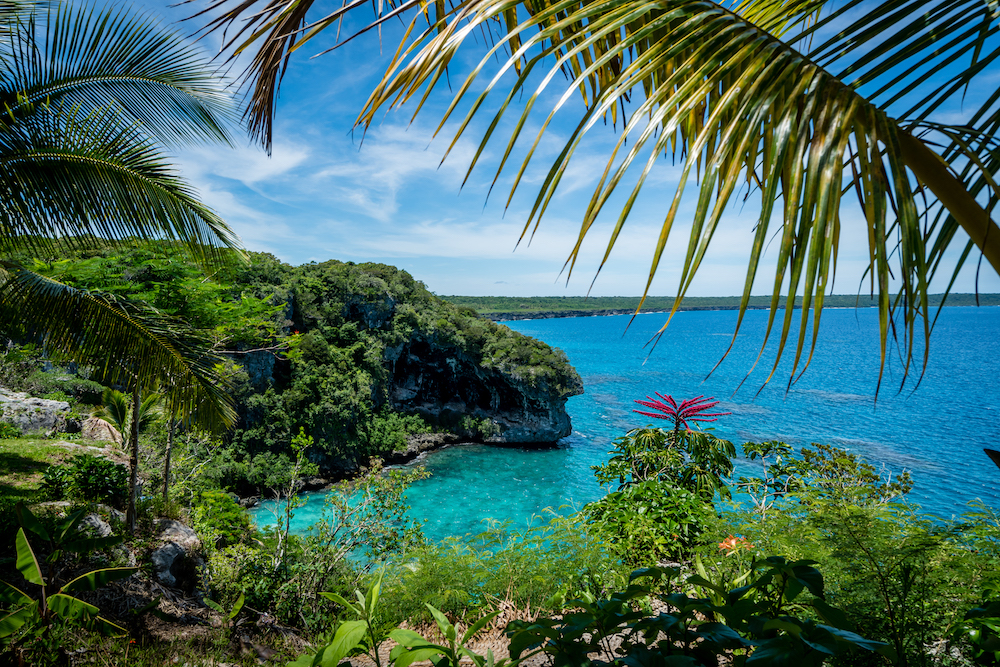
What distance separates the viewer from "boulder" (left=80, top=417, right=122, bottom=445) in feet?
31.7

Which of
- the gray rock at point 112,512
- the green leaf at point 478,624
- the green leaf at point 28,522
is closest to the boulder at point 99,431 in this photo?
the gray rock at point 112,512

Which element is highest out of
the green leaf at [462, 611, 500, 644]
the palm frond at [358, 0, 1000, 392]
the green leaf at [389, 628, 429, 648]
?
the palm frond at [358, 0, 1000, 392]

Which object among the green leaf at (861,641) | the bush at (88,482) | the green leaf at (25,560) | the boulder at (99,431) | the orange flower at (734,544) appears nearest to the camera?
the green leaf at (861,641)

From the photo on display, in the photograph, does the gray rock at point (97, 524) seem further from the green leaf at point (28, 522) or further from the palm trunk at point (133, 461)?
the green leaf at point (28, 522)

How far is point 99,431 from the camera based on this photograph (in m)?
9.93

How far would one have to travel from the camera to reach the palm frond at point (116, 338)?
3.55m

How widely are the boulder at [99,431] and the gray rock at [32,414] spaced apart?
0.41 meters

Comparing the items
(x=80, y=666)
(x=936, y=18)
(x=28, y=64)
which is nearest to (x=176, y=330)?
(x=28, y=64)

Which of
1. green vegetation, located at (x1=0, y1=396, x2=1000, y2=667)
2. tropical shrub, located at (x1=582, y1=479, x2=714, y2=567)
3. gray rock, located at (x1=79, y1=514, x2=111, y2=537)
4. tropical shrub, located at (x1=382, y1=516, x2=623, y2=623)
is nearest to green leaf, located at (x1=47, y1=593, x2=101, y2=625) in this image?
green vegetation, located at (x1=0, y1=396, x2=1000, y2=667)

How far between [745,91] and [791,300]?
0.46 meters

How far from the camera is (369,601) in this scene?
5.03 feet

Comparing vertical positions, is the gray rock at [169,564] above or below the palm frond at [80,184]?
below

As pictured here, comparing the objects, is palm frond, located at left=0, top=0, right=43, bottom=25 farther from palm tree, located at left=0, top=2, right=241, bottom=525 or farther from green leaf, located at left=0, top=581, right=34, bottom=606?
green leaf, located at left=0, top=581, right=34, bottom=606

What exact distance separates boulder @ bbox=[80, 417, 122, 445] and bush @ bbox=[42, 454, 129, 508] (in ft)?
15.3
